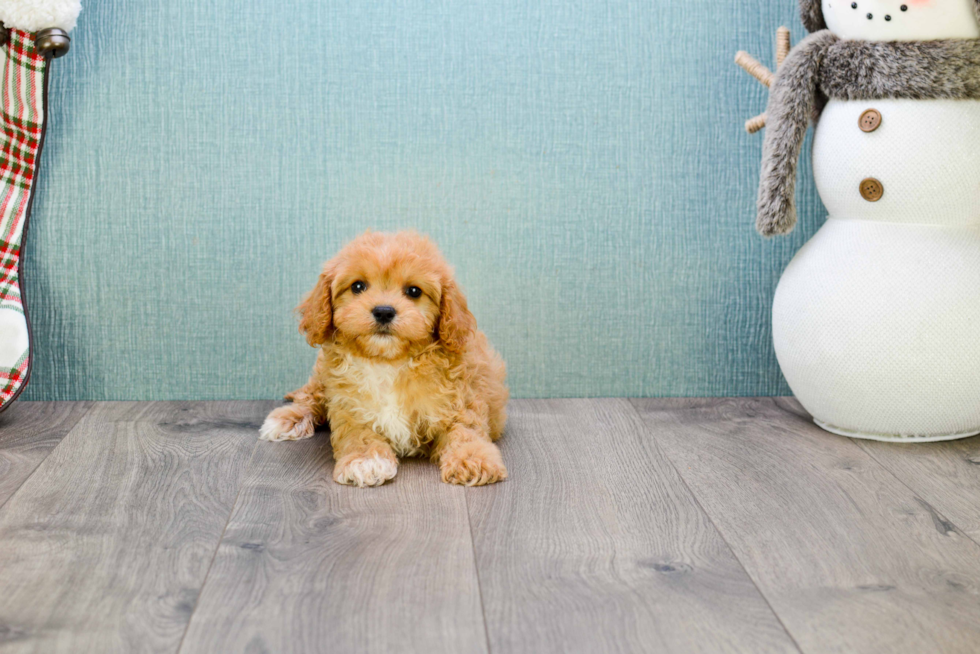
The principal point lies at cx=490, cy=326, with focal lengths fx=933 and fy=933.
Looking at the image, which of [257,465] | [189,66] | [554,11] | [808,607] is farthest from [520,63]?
[808,607]

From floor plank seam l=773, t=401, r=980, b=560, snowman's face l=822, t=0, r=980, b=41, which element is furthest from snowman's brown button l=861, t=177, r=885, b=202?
floor plank seam l=773, t=401, r=980, b=560

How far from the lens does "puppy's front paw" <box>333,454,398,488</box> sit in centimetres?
179

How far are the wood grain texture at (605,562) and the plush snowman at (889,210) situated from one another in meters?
0.49

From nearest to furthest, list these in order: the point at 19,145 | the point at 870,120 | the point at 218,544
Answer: the point at 218,544 < the point at 870,120 < the point at 19,145

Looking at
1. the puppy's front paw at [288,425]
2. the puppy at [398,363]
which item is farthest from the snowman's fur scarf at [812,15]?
the puppy's front paw at [288,425]

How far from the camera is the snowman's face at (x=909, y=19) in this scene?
188 centimetres

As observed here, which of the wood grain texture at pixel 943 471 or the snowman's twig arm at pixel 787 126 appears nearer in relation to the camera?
the wood grain texture at pixel 943 471

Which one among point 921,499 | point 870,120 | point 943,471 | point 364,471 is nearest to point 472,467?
point 364,471

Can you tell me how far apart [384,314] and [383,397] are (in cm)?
20

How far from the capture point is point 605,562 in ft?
4.79

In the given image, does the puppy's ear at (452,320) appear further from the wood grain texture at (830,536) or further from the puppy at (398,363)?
the wood grain texture at (830,536)

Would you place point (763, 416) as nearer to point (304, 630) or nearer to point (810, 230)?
point (810, 230)

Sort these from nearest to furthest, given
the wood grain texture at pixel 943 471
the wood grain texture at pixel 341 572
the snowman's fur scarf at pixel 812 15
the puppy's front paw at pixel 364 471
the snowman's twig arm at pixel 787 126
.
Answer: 1. the wood grain texture at pixel 341 572
2. the wood grain texture at pixel 943 471
3. the puppy's front paw at pixel 364 471
4. the snowman's twig arm at pixel 787 126
5. the snowman's fur scarf at pixel 812 15

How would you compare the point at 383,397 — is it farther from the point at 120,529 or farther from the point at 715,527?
the point at 715,527
